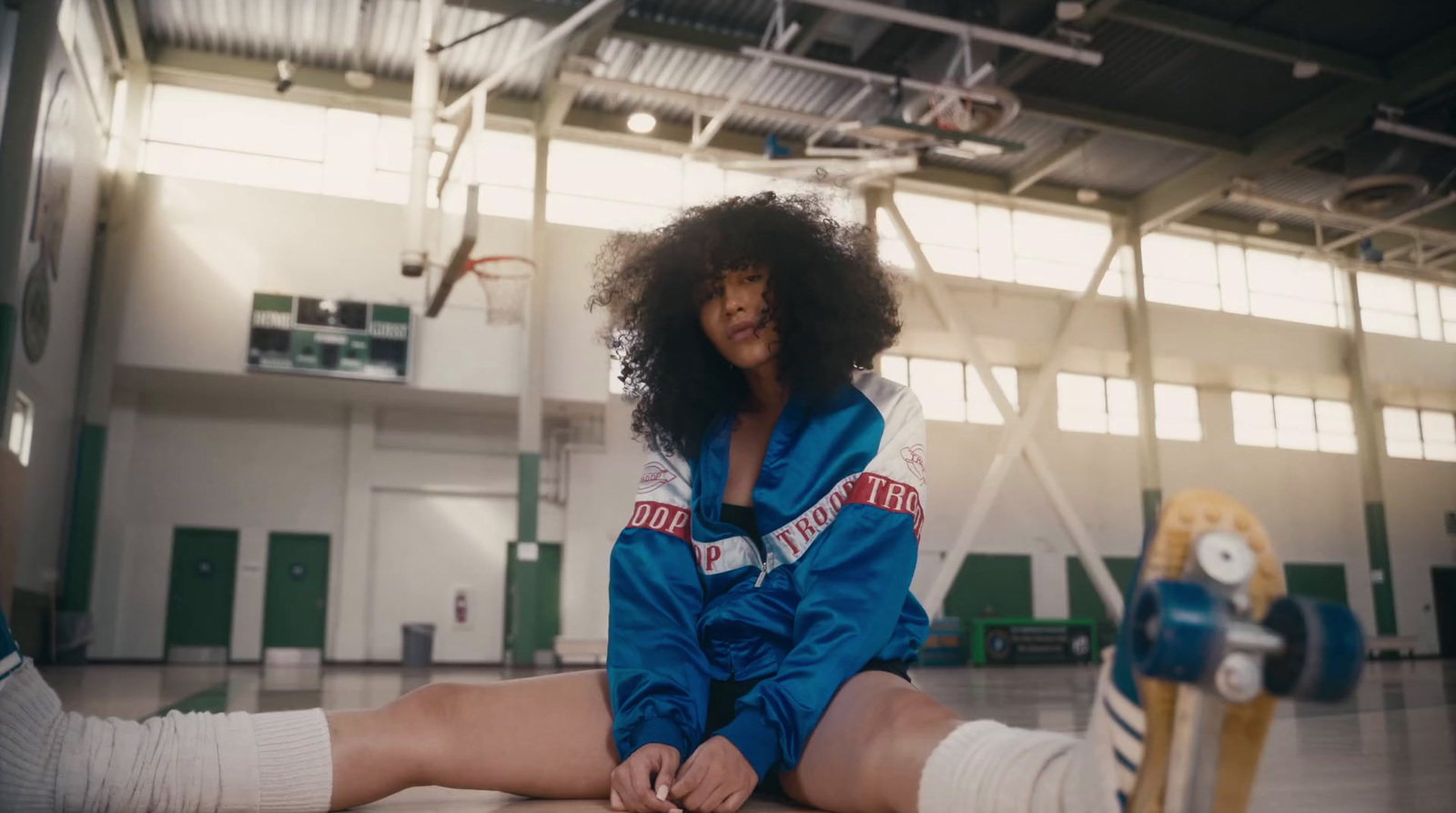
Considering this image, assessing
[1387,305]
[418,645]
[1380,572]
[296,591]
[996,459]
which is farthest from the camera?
[1387,305]

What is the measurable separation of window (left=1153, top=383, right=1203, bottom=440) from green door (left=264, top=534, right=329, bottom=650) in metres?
13.0

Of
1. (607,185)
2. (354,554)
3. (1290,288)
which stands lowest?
(354,554)

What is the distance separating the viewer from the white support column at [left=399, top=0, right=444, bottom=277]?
8.74 metres

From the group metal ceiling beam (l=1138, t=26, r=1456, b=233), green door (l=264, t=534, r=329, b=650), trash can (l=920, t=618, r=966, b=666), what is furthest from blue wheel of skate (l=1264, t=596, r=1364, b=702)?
trash can (l=920, t=618, r=966, b=666)

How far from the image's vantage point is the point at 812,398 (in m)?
1.92

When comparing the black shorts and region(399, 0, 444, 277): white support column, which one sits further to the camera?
region(399, 0, 444, 277): white support column

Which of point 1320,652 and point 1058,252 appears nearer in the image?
point 1320,652

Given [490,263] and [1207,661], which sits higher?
[490,263]

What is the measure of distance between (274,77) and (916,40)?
7.50 m

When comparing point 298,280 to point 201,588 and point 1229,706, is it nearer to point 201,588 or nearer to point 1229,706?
point 201,588

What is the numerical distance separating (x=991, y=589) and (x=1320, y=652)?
16.2m

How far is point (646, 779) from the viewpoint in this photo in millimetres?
1518

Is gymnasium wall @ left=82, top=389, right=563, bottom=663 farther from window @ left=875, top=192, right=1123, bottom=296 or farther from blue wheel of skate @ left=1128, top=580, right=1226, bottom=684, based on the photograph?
blue wheel of skate @ left=1128, top=580, right=1226, bottom=684

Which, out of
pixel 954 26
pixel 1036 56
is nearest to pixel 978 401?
pixel 1036 56
